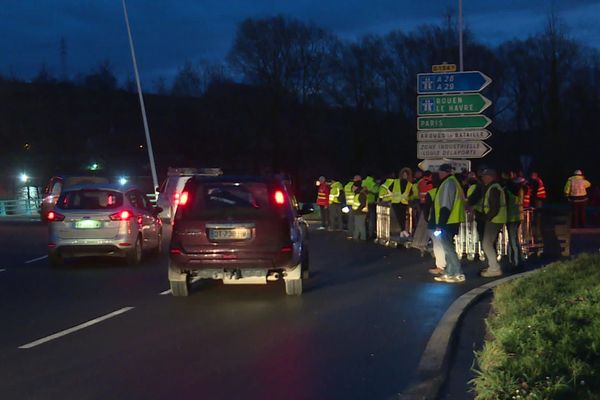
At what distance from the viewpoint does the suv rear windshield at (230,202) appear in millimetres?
11891

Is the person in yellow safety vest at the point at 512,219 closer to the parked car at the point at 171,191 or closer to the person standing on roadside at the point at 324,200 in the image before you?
the person standing on roadside at the point at 324,200

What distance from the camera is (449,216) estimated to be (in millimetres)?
13414

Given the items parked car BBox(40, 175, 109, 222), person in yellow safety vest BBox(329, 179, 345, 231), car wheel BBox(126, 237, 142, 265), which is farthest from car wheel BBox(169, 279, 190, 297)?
parked car BBox(40, 175, 109, 222)

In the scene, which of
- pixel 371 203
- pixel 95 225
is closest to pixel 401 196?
pixel 371 203

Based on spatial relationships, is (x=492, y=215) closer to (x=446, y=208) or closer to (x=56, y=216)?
(x=446, y=208)

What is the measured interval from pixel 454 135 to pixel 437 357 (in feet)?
35.9

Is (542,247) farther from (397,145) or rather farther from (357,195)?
(397,145)

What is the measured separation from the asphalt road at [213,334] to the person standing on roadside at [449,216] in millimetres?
399

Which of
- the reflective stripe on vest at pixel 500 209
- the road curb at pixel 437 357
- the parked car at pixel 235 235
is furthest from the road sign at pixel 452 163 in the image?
the road curb at pixel 437 357

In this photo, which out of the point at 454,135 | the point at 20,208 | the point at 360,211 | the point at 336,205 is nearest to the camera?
the point at 454,135

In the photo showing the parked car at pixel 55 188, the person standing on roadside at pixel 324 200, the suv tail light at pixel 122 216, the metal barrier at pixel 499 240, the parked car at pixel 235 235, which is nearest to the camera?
the parked car at pixel 235 235

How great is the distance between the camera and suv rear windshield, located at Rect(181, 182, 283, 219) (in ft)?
39.0

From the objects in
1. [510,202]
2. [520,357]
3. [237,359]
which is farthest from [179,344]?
[510,202]

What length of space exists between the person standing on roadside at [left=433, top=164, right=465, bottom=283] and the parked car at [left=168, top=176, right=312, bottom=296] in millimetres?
2550
